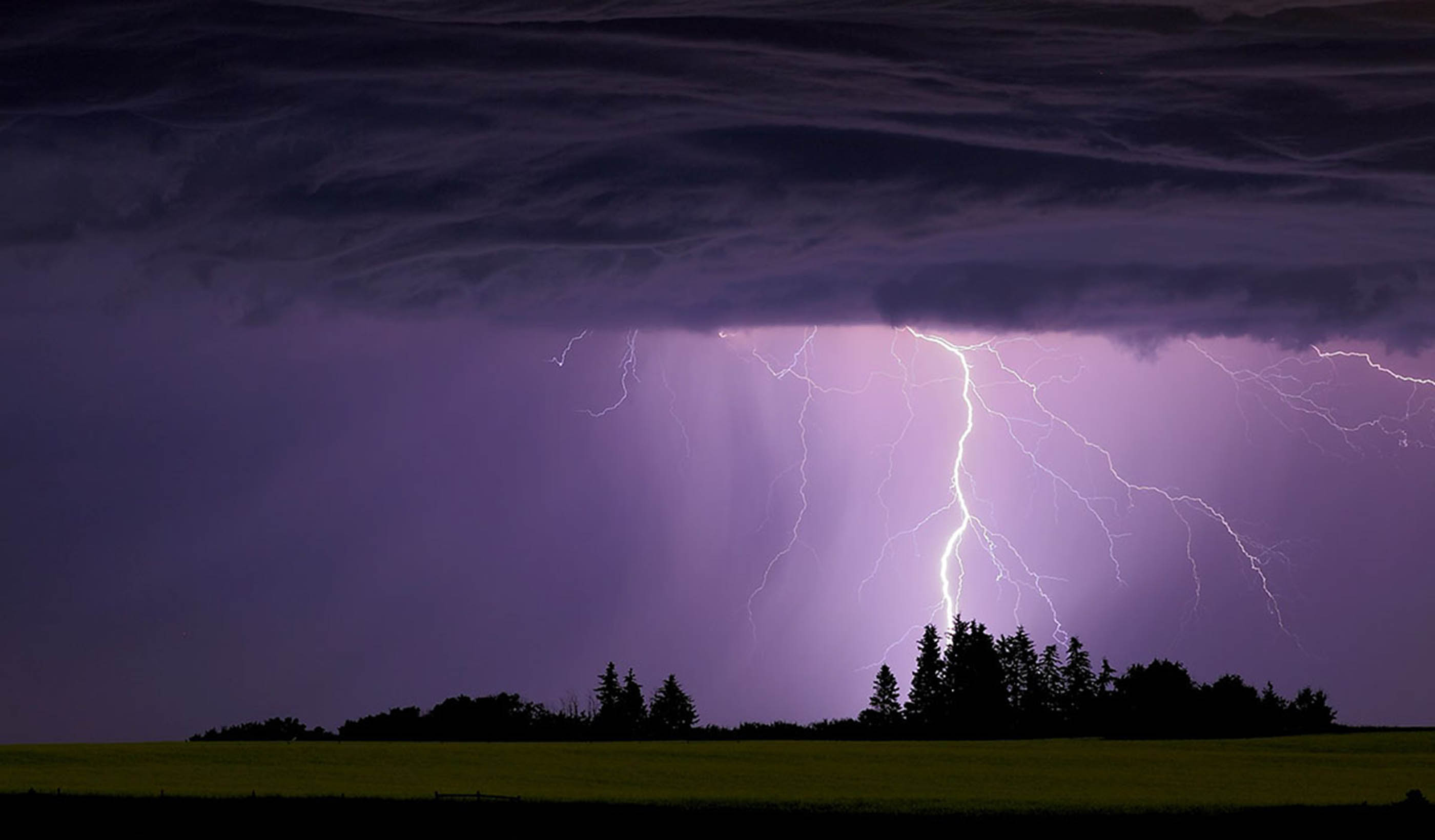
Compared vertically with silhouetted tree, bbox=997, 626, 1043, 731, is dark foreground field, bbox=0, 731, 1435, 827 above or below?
below

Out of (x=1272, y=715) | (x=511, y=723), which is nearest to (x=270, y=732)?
(x=511, y=723)

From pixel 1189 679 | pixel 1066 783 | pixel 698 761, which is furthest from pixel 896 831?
pixel 1189 679

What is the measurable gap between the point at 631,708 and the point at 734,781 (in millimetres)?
46651

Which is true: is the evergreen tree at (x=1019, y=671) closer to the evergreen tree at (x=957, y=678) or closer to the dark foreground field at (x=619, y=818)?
the evergreen tree at (x=957, y=678)

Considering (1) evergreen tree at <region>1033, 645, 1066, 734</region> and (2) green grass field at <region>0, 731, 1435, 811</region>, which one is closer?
(2) green grass field at <region>0, 731, 1435, 811</region>

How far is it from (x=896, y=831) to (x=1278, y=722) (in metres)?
53.2

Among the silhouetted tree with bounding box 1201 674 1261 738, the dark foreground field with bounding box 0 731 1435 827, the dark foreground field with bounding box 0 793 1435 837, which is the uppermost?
the silhouetted tree with bounding box 1201 674 1261 738

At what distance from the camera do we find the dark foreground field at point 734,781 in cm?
3141

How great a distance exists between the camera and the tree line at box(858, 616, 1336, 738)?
75688 mm

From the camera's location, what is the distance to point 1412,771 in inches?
1751

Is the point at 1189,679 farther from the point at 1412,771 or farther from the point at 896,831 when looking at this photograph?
the point at 896,831

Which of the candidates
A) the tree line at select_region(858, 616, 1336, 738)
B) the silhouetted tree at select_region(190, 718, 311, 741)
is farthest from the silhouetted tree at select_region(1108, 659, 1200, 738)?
the silhouetted tree at select_region(190, 718, 311, 741)

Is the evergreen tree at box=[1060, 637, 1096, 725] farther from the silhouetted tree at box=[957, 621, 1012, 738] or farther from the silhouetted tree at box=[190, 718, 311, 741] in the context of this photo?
the silhouetted tree at box=[190, 718, 311, 741]

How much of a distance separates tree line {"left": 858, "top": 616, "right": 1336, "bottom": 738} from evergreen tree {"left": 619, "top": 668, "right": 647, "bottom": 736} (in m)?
10.9
